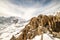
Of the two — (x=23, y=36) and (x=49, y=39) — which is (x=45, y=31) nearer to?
(x=49, y=39)

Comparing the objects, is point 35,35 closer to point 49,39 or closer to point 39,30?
point 39,30

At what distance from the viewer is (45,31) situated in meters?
44.3

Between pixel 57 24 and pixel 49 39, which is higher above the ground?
pixel 57 24

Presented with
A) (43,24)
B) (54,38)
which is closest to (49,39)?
(54,38)

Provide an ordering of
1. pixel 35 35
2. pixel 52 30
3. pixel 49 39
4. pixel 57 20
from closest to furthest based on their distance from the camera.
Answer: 1. pixel 49 39
2. pixel 35 35
3. pixel 52 30
4. pixel 57 20

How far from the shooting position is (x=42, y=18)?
52.4 m

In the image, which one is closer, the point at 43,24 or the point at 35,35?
the point at 35,35

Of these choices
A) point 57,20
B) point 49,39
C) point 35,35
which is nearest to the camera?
point 49,39

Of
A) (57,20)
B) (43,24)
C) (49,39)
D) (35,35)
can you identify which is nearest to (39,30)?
(35,35)

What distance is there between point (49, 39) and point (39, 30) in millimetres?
4925

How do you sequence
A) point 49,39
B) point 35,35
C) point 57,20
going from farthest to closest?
point 57,20 → point 35,35 → point 49,39

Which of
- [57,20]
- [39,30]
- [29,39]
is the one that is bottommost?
[29,39]

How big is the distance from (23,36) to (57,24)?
43.6 feet

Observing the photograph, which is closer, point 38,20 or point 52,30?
point 52,30
